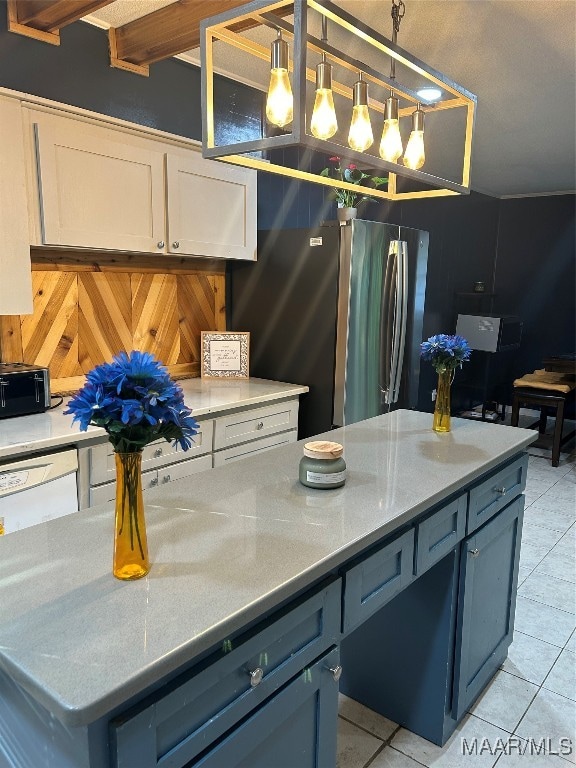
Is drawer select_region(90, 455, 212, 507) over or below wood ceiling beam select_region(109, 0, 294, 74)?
below

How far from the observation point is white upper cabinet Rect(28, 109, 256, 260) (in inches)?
100

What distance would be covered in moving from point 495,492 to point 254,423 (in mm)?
1506

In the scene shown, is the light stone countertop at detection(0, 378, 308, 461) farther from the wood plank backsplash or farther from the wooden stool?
the wooden stool

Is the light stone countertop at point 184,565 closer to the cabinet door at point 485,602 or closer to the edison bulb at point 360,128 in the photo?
the cabinet door at point 485,602

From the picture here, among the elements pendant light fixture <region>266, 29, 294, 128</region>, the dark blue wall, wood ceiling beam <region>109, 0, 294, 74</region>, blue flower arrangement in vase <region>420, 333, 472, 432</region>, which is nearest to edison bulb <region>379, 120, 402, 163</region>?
pendant light fixture <region>266, 29, 294, 128</region>

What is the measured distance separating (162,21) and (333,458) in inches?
86.0

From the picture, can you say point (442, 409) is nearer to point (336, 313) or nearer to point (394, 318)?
point (336, 313)

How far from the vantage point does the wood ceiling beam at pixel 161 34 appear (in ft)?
8.00

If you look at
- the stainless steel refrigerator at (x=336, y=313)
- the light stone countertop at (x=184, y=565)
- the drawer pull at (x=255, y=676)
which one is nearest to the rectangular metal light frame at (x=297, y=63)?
the light stone countertop at (x=184, y=565)

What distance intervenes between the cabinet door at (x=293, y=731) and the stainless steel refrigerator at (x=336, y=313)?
2.21 meters

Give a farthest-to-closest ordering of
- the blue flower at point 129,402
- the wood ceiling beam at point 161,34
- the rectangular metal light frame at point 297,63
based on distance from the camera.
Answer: the wood ceiling beam at point 161,34 < the rectangular metal light frame at point 297,63 < the blue flower at point 129,402

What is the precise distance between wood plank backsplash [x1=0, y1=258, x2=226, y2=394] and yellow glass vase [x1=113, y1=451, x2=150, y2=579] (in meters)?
2.00

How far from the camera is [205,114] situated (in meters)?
1.53

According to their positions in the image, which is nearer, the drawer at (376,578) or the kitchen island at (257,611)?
the kitchen island at (257,611)
